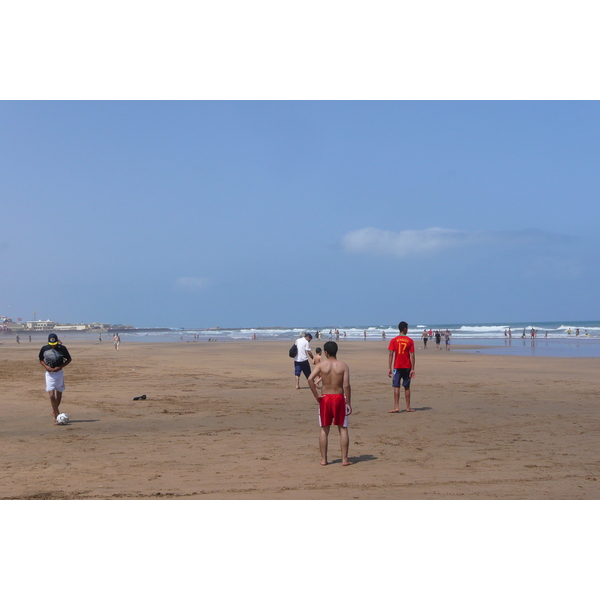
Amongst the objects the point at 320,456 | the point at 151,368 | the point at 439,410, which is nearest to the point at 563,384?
the point at 439,410

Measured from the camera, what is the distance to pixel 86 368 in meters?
25.5

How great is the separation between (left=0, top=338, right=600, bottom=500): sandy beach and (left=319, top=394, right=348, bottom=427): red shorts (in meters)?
0.61

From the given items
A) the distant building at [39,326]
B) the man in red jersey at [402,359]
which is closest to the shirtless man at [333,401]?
the man in red jersey at [402,359]

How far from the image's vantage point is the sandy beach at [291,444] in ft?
22.3

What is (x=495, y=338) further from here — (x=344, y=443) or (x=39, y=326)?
(x=39, y=326)

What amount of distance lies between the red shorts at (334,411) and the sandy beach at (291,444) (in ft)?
1.99

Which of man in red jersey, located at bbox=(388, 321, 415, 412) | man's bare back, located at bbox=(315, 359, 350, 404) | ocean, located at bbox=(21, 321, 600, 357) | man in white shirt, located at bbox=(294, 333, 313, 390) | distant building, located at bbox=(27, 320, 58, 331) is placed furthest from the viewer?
distant building, located at bbox=(27, 320, 58, 331)

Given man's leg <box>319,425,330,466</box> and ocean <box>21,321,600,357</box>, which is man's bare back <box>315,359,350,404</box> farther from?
ocean <box>21,321,600,357</box>

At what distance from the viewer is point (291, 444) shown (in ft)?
30.8

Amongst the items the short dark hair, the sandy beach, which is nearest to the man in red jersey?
the sandy beach

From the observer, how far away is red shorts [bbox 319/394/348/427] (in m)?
7.79

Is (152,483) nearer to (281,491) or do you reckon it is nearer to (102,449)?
(281,491)

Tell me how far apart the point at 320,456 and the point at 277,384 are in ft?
34.4

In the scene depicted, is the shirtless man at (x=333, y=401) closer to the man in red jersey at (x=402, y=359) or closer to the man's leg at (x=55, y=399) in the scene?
the man in red jersey at (x=402, y=359)
